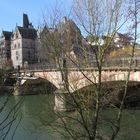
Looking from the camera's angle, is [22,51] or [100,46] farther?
[22,51]

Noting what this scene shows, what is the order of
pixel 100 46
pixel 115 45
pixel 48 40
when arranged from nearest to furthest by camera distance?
pixel 100 46 < pixel 48 40 < pixel 115 45

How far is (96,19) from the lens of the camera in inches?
377

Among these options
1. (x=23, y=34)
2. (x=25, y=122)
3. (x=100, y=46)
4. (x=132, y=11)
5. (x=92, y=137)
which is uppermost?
(x=23, y=34)

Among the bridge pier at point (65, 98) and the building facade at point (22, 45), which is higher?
the building facade at point (22, 45)

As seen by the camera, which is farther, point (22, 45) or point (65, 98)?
point (22, 45)

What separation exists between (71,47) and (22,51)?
244ft

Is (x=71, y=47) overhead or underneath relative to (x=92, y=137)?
overhead

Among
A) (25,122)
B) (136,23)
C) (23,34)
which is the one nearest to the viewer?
(136,23)

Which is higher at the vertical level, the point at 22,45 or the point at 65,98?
the point at 22,45

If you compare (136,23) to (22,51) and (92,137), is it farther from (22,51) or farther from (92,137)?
(22,51)

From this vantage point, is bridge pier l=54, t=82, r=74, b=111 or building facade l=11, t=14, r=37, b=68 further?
building facade l=11, t=14, r=37, b=68

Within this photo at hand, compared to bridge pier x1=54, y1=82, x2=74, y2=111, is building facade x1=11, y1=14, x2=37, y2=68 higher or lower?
higher

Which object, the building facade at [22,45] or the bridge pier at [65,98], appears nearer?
the bridge pier at [65,98]

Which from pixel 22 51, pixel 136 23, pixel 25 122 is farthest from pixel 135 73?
pixel 22 51
